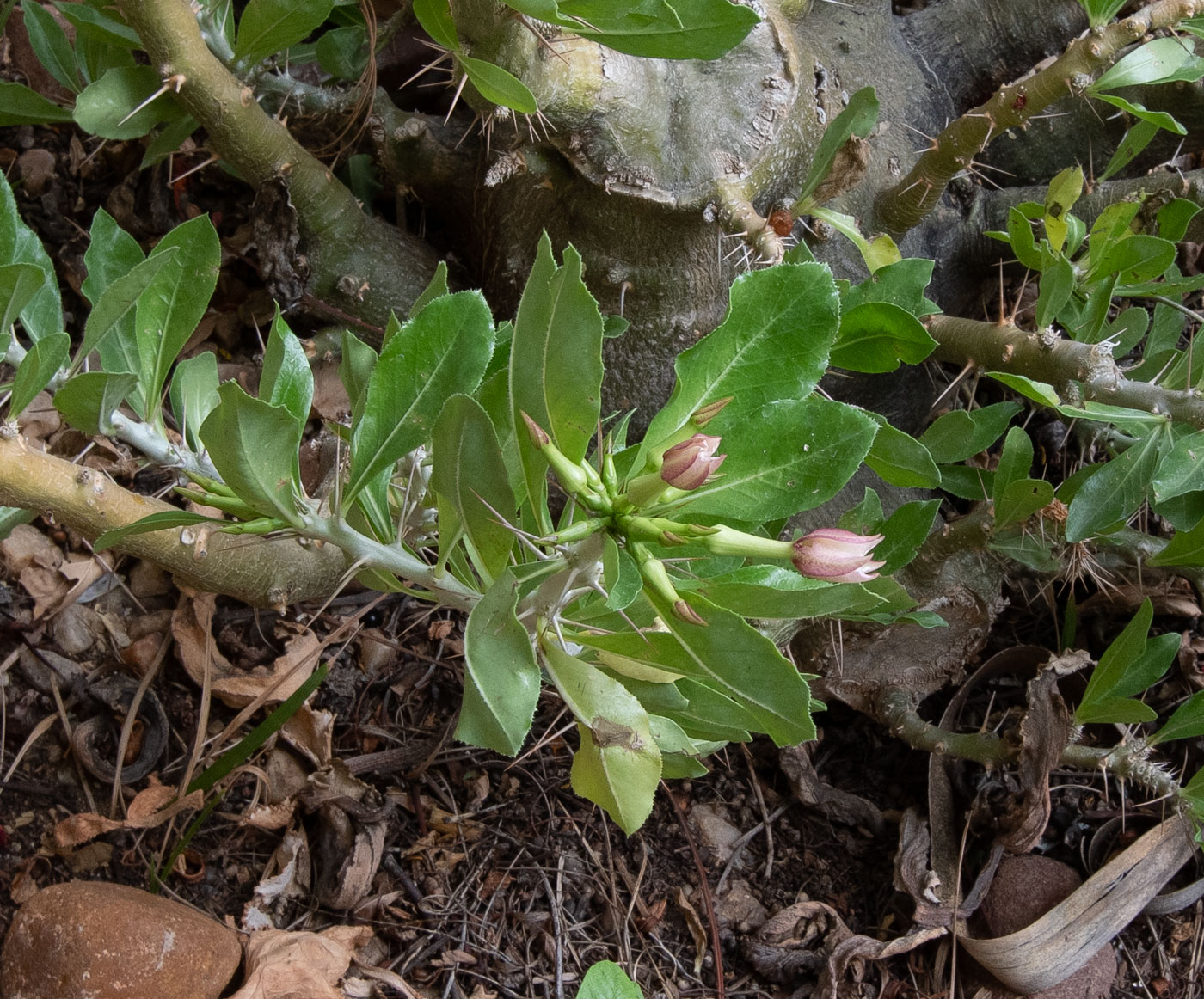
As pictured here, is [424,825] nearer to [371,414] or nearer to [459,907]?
[459,907]

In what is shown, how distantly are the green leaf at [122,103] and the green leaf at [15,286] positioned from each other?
47cm

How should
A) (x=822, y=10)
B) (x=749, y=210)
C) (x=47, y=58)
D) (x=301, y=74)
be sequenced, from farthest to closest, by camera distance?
1. (x=301, y=74)
2. (x=822, y=10)
3. (x=47, y=58)
4. (x=749, y=210)

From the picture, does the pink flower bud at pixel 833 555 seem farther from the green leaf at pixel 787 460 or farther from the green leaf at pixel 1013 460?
the green leaf at pixel 1013 460

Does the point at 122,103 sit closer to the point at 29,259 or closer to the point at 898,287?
the point at 29,259

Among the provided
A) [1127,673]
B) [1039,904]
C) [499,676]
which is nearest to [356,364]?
[499,676]

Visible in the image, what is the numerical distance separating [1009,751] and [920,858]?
0.72 ft

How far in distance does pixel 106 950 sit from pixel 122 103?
1.07 metres

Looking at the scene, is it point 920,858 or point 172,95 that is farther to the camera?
point 920,858

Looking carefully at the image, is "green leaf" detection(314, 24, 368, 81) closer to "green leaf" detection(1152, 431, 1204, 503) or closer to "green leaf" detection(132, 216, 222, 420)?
"green leaf" detection(132, 216, 222, 420)

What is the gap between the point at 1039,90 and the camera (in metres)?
1.09

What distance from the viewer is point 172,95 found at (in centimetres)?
127

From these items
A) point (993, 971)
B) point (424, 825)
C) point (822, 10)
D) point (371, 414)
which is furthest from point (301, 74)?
point (993, 971)

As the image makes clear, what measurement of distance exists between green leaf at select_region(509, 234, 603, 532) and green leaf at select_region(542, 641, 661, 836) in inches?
7.8

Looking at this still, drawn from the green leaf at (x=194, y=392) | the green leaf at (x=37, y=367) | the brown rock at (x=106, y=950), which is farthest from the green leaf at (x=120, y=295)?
the brown rock at (x=106, y=950)
